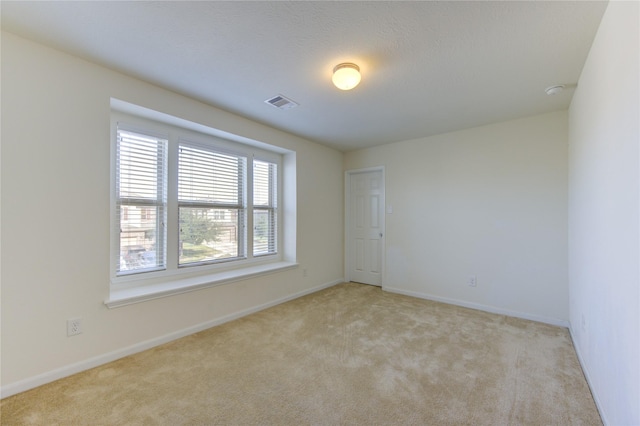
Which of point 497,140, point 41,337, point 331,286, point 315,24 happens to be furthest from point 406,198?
point 41,337

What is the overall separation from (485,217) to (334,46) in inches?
114

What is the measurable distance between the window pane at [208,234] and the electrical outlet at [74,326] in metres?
1.02

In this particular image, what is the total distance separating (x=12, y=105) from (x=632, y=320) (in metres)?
3.75

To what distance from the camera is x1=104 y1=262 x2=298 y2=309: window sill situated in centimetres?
232

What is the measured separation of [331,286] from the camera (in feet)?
15.2

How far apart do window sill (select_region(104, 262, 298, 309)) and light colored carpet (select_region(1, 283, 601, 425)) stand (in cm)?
47

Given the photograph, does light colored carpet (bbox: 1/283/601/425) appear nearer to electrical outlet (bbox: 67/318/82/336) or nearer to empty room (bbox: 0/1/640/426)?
empty room (bbox: 0/1/640/426)

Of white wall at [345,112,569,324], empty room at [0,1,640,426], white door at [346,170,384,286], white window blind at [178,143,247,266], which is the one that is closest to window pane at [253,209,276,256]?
empty room at [0,1,640,426]

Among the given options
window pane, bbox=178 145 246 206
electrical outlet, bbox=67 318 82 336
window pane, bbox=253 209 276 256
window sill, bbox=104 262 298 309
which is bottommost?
electrical outlet, bbox=67 318 82 336

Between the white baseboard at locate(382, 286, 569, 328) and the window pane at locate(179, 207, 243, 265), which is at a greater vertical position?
the window pane at locate(179, 207, 243, 265)

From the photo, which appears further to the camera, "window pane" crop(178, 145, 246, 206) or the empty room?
"window pane" crop(178, 145, 246, 206)

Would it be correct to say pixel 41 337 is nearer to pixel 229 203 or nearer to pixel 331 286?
pixel 229 203

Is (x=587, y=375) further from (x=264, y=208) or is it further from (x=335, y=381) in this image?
(x=264, y=208)

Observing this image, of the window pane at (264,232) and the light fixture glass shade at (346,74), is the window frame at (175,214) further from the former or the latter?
the light fixture glass shade at (346,74)
